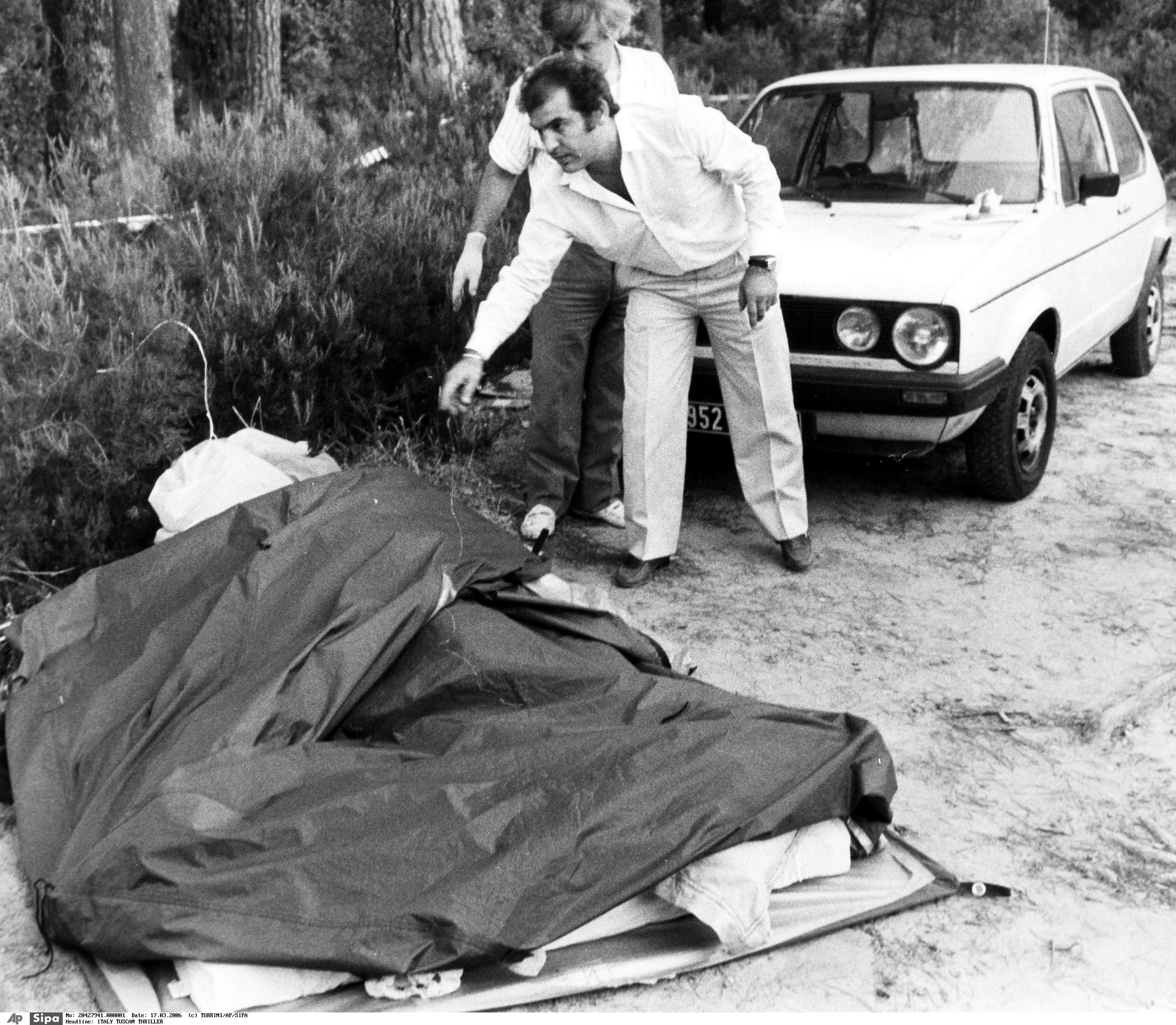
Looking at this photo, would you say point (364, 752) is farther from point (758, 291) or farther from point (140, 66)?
point (140, 66)

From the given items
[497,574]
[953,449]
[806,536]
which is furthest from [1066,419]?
[497,574]

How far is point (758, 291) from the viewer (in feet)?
15.6

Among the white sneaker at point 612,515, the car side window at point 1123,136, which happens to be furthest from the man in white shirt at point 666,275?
the car side window at point 1123,136

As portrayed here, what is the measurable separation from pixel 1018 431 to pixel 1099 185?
1136 mm

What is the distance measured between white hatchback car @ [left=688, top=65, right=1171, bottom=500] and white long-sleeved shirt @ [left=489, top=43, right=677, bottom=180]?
848 mm

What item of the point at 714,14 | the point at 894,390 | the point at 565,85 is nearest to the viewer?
the point at 565,85

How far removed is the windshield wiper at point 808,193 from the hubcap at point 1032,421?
1.15 metres

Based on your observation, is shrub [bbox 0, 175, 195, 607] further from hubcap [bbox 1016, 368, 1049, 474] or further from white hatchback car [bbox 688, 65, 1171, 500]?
hubcap [bbox 1016, 368, 1049, 474]

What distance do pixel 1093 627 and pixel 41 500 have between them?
350cm

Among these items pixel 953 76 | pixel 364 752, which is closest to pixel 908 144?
pixel 953 76

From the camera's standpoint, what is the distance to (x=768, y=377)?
17.2 feet

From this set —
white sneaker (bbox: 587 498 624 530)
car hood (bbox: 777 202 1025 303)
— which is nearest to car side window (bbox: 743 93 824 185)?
car hood (bbox: 777 202 1025 303)

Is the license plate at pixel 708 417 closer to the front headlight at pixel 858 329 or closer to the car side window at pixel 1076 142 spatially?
the front headlight at pixel 858 329

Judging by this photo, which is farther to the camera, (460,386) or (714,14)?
(714,14)
